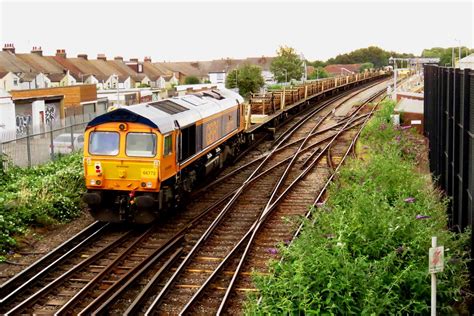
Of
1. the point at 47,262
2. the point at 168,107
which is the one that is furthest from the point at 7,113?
the point at 47,262

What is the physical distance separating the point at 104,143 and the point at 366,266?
8768mm

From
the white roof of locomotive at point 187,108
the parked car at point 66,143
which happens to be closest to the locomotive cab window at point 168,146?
the white roof of locomotive at point 187,108

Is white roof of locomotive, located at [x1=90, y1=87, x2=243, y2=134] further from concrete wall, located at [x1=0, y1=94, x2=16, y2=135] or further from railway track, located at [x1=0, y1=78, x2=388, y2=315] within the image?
concrete wall, located at [x1=0, y1=94, x2=16, y2=135]

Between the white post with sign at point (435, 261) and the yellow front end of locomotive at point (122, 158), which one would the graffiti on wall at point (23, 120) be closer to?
the yellow front end of locomotive at point (122, 158)

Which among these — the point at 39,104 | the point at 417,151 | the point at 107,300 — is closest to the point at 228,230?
the point at 107,300

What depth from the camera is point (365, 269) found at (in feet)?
25.2

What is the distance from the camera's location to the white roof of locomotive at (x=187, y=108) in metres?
14.8

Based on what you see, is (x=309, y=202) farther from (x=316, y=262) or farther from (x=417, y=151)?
(x=316, y=262)

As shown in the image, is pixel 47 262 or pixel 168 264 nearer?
pixel 168 264

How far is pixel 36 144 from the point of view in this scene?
21672mm

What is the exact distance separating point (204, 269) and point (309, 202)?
18.9 feet

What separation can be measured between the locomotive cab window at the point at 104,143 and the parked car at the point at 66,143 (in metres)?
8.80

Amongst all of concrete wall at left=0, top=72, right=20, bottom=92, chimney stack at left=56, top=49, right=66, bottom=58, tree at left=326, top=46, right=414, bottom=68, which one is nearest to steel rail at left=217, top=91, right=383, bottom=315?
concrete wall at left=0, top=72, right=20, bottom=92

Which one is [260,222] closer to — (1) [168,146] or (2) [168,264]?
(1) [168,146]
